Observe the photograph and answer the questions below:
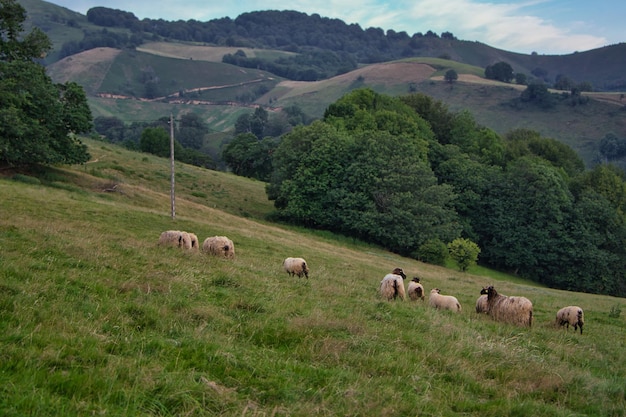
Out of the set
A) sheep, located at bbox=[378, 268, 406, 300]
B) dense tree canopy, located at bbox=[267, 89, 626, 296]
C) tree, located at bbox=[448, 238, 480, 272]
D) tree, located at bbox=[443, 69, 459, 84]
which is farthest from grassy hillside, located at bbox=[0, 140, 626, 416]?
tree, located at bbox=[443, 69, 459, 84]

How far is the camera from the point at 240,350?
7.38 meters

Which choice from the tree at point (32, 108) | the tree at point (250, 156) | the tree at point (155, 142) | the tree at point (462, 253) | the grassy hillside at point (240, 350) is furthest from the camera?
the tree at point (250, 156)

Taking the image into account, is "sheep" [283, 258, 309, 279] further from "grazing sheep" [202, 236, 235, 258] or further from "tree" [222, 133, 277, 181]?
"tree" [222, 133, 277, 181]

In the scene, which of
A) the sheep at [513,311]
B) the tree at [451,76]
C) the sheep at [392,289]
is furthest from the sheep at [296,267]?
the tree at [451,76]

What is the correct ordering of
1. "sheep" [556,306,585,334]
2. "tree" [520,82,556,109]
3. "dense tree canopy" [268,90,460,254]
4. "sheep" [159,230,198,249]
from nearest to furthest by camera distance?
"sheep" [556,306,585,334], "sheep" [159,230,198,249], "dense tree canopy" [268,90,460,254], "tree" [520,82,556,109]

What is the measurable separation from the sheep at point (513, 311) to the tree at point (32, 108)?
32.1 m

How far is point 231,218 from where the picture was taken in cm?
4256

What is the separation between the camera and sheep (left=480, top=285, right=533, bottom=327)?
1477cm

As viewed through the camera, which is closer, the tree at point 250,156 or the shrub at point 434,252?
the shrub at point 434,252

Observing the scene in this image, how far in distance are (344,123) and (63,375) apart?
5898 cm

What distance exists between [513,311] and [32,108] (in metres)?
37.3

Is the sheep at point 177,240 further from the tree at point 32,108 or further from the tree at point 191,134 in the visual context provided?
the tree at point 191,134

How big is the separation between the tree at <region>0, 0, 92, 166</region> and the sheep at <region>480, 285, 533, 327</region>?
32.1 metres

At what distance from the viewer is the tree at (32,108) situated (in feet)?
115
